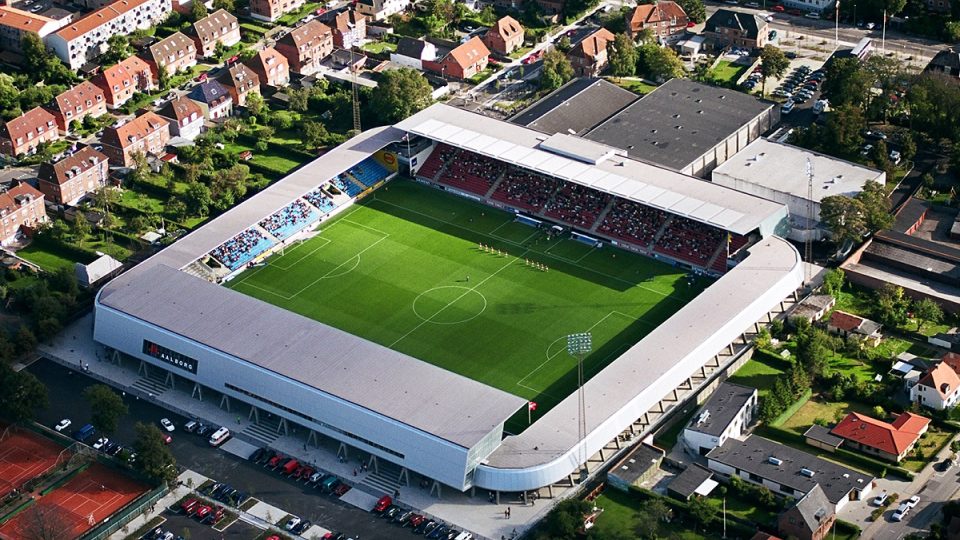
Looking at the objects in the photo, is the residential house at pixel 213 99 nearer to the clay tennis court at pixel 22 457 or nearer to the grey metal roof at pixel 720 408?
the clay tennis court at pixel 22 457

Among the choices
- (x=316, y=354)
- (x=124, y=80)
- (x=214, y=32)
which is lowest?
(x=316, y=354)

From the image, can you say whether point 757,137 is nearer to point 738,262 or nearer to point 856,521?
point 738,262

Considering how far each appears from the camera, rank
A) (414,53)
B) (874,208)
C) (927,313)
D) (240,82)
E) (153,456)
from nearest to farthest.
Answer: (153,456), (927,313), (874,208), (240,82), (414,53)

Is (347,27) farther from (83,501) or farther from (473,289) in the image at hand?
(83,501)

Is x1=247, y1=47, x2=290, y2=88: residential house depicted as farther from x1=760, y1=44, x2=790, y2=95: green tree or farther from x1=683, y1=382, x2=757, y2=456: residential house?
x1=683, y1=382, x2=757, y2=456: residential house

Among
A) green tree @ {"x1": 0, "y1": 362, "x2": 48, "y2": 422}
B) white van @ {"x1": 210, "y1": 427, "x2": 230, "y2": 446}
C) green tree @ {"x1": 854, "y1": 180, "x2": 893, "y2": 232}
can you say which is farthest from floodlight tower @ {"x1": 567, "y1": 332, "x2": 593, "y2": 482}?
green tree @ {"x1": 0, "y1": 362, "x2": 48, "y2": 422}

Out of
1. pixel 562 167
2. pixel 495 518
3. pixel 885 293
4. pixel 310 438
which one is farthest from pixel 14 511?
pixel 885 293

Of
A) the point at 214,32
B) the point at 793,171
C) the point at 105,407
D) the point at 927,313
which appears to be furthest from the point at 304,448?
the point at 214,32
